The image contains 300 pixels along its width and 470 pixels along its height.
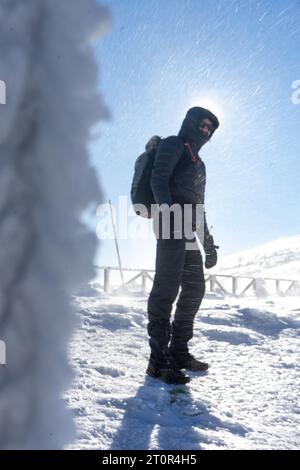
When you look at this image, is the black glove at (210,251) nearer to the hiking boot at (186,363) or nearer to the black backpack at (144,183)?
the black backpack at (144,183)

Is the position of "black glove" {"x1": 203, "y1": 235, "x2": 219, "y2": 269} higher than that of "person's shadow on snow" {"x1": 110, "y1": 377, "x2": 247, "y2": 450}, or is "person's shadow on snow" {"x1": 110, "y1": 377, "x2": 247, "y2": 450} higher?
"black glove" {"x1": 203, "y1": 235, "x2": 219, "y2": 269}

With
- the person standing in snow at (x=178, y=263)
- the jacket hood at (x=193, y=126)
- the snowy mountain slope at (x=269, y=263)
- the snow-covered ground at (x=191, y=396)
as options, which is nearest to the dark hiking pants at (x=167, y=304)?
the person standing in snow at (x=178, y=263)

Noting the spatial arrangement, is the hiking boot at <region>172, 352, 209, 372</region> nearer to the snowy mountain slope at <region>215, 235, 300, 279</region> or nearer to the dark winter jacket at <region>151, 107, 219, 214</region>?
the dark winter jacket at <region>151, 107, 219, 214</region>

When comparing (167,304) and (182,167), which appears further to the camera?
(182,167)

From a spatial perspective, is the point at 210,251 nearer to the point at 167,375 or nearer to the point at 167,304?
the point at 167,304

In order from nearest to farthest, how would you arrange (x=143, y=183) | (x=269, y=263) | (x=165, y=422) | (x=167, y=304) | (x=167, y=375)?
(x=165, y=422), (x=167, y=375), (x=167, y=304), (x=143, y=183), (x=269, y=263)

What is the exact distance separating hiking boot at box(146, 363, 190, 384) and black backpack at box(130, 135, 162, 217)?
43.5 inches

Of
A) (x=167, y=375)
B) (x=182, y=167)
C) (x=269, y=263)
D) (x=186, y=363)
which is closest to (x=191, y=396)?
(x=167, y=375)

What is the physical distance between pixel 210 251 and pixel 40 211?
269cm

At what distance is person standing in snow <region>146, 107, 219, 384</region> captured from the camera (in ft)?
8.77

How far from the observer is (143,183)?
9.49ft

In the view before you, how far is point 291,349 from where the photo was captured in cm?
385

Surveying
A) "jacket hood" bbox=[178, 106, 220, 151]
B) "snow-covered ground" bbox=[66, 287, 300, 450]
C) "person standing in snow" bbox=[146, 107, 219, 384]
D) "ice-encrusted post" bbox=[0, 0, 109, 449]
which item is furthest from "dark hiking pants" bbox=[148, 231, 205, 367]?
"ice-encrusted post" bbox=[0, 0, 109, 449]

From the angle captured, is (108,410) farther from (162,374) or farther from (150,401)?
(162,374)
